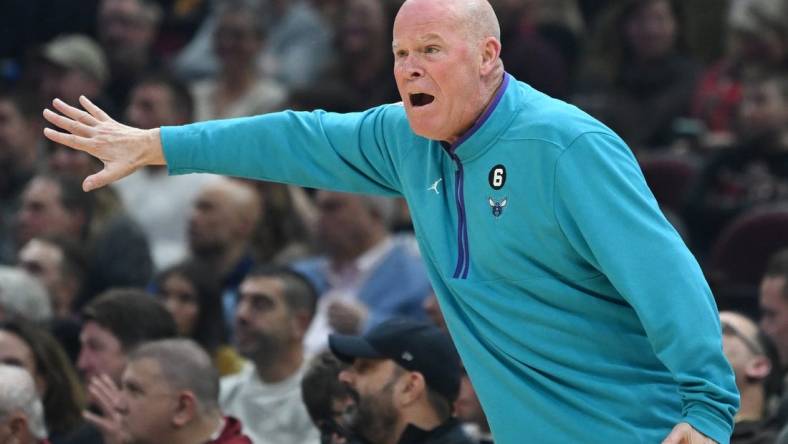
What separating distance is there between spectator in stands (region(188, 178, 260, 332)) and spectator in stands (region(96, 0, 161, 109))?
2010 millimetres

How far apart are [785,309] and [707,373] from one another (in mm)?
2606

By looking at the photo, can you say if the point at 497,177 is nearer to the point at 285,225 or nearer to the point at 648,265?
the point at 648,265

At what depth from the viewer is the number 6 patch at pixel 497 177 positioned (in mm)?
3357

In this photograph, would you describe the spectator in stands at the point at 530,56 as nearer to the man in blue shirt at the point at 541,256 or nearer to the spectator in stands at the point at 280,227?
the spectator in stands at the point at 280,227

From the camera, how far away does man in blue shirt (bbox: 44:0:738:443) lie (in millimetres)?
3146

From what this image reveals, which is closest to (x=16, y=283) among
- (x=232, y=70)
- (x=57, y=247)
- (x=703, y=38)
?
(x=57, y=247)

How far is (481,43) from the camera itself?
11.2 feet

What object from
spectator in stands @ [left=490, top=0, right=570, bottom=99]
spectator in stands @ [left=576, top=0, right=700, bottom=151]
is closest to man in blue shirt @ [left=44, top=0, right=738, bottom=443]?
spectator in stands @ [left=576, top=0, right=700, bottom=151]

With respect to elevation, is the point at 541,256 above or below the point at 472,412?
above

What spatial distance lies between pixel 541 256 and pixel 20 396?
2.31 metres

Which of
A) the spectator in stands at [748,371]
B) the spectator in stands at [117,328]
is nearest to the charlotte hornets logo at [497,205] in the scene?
the spectator in stands at [748,371]

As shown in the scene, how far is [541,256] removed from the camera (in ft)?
10.9

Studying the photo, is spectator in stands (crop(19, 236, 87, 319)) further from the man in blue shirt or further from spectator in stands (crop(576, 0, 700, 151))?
the man in blue shirt

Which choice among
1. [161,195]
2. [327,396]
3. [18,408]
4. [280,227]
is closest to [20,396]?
[18,408]
